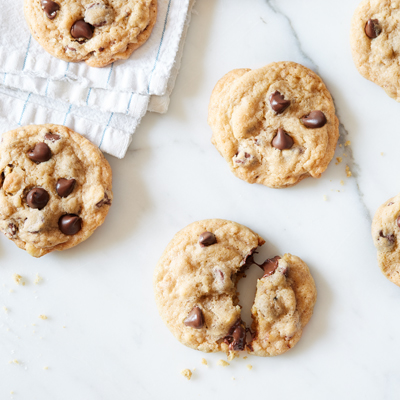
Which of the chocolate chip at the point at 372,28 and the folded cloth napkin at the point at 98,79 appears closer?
the chocolate chip at the point at 372,28

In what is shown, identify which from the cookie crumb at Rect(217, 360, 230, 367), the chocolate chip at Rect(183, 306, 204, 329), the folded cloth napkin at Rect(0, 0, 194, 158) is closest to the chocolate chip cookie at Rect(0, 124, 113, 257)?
the folded cloth napkin at Rect(0, 0, 194, 158)

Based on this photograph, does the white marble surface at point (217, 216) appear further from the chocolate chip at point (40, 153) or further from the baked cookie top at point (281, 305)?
the chocolate chip at point (40, 153)

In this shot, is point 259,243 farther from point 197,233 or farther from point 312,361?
point 312,361

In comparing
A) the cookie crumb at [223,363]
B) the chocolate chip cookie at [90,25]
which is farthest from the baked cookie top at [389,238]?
the chocolate chip cookie at [90,25]

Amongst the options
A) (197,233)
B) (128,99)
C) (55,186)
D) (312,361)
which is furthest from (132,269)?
(312,361)

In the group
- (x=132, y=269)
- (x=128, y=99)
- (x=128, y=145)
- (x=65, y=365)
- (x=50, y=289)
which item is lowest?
(x=65, y=365)

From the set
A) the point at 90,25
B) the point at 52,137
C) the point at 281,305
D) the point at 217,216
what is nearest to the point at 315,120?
the point at 217,216
